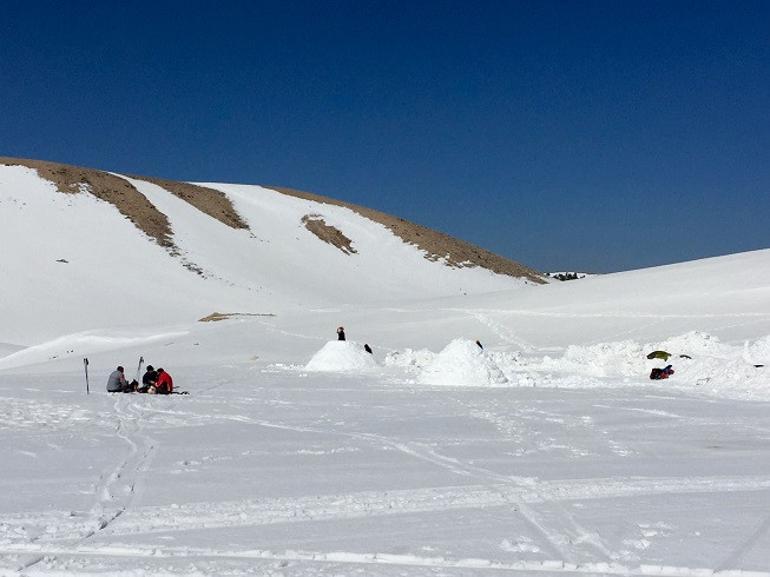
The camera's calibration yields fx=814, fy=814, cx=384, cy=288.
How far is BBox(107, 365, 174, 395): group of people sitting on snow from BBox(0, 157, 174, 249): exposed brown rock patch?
39.3m

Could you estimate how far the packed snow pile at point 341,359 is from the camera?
19.7 metres

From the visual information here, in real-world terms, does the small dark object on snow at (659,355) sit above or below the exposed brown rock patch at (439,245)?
below

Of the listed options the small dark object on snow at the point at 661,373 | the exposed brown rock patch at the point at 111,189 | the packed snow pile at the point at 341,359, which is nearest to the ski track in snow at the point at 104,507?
the packed snow pile at the point at 341,359

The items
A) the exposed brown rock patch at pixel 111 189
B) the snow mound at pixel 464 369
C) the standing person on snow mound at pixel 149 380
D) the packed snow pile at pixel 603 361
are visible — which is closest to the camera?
the standing person on snow mound at pixel 149 380

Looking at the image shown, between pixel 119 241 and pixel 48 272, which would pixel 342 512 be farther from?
pixel 119 241

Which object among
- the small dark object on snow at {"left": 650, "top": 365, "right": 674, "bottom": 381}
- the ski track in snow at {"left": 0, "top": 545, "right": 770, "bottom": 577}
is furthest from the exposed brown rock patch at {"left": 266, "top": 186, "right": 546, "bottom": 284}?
the ski track in snow at {"left": 0, "top": 545, "right": 770, "bottom": 577}

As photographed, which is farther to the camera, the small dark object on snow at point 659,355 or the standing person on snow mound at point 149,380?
the small dark object on snow at point 659,355

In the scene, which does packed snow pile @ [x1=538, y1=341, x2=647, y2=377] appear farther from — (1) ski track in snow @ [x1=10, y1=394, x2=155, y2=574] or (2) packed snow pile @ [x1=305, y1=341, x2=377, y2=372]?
(1) ski track in snow @ [x1=10, y1=394, x2=155, y2=574]

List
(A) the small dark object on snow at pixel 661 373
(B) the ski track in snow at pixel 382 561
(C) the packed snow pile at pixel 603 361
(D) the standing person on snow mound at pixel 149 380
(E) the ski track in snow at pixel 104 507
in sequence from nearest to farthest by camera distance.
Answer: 1. (B) the ski track in snow at pixel 382 561
2. (E) the ski track in snow at pixel 104 507
3. (D) the standing person on snow mound at pixel 149 380
4. (A) the small dark object on snow at pixel 661 373
5. (C) the packed snow pile at pixel 603 361

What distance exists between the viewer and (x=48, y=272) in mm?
44562

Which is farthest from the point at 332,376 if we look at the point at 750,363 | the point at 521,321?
the point at 521,321

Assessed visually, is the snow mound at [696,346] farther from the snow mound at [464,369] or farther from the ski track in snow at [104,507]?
the ski track in snow at [104,507]

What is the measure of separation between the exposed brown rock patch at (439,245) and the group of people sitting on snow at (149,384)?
50.2 meters

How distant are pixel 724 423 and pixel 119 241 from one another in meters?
47.3
